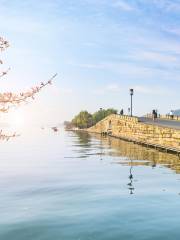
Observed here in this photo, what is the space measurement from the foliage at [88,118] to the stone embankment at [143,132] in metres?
78.4

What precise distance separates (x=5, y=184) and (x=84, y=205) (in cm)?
812

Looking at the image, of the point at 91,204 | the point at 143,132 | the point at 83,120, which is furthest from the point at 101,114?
the point at 91,204

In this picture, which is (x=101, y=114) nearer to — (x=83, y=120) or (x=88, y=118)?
(x=88, y=118)

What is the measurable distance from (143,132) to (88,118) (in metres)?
128

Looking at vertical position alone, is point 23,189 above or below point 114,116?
below

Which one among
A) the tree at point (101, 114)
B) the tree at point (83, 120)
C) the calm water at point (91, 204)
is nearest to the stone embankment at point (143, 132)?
the calm water at point (91, 204)

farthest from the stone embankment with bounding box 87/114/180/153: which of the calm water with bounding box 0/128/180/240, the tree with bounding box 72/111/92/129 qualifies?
the tree with bounding box 72/111/92/129

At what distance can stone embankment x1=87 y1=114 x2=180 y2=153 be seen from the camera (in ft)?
151

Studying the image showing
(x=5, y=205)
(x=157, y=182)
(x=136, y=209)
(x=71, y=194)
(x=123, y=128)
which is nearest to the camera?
(x=136, y=209)

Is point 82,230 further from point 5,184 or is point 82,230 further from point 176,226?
point 5,184

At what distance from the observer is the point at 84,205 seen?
60.5 ft


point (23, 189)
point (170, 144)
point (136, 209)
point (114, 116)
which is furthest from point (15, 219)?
point (114, 116)

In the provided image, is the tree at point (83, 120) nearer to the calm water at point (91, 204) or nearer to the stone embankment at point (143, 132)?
the stone embankment at point (143, 132)

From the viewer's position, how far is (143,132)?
209ft
